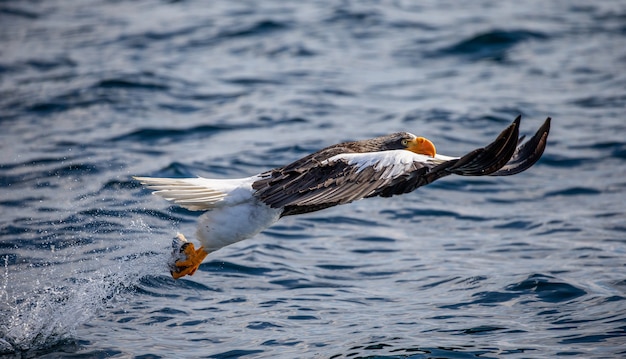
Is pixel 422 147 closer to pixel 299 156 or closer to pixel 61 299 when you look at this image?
pixel 61 299

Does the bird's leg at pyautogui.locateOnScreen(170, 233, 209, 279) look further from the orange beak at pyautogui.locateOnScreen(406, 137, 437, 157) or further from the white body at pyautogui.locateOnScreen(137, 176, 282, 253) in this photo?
the orange beak at pyautogui.locateOnScreen(406, 137, 437, 157)

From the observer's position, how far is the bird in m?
5.59

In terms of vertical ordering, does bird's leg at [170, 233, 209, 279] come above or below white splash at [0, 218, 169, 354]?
above

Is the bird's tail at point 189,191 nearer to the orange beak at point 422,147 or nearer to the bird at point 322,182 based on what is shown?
the bird at point 322,182

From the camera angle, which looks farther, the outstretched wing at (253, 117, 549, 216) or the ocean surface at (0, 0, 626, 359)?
the ocean surface at (0, 0, 626, 359)

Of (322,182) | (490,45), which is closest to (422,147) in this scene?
(322,182)

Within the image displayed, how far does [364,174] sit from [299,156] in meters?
4.99

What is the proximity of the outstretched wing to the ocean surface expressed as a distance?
113 centimetres

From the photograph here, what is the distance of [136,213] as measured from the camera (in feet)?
28.2

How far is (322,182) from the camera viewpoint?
5812mm

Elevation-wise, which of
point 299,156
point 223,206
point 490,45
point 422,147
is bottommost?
point 299,156

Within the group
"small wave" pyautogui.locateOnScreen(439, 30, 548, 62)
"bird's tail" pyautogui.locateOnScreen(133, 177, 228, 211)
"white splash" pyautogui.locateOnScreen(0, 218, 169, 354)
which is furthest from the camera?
"small wave" pyautogui.locateOnScreen(439, 30, 548, 62)

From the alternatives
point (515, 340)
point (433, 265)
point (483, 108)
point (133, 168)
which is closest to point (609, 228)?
point (433, 265)

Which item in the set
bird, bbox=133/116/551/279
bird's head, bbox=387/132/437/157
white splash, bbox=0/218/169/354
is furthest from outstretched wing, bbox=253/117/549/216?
white splash, bbox=0/218/169/354
